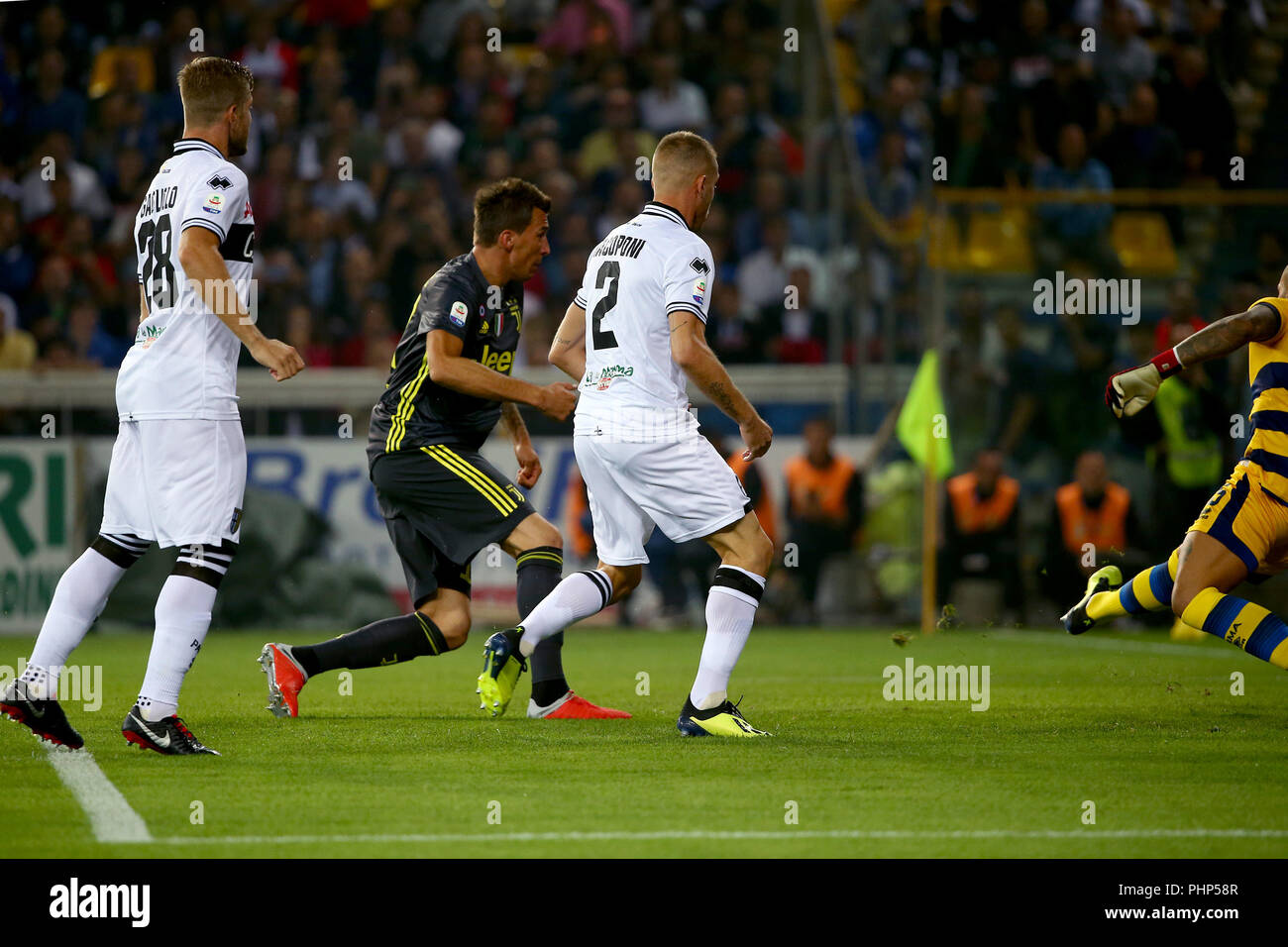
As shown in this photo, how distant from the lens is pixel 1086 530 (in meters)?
13.1

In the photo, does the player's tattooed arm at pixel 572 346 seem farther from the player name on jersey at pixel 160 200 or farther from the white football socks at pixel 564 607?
the player name on jersey at pixel 160 200

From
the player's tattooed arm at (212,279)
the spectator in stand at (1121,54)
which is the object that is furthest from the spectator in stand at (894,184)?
the player's tattooed arm at (212,279)

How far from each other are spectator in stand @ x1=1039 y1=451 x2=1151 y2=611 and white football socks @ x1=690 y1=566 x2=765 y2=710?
687 centimetres

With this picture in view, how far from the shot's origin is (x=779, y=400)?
14.4 meters

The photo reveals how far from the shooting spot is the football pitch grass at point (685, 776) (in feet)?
15.3

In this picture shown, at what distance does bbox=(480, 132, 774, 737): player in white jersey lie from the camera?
667 cm

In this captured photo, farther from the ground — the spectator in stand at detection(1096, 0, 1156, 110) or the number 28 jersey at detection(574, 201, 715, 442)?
the spectator in stand at detection(1096, 0, 1156, 110)

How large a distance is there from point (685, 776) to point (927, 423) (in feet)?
27.6

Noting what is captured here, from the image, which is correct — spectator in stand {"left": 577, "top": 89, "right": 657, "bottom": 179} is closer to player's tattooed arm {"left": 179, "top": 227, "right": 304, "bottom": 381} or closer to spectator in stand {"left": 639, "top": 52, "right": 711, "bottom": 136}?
spectator in stand {"left": 639, "top": 52, "right": 711, "bottom": 136}

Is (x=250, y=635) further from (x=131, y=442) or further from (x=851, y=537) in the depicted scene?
(x=131, y=442)

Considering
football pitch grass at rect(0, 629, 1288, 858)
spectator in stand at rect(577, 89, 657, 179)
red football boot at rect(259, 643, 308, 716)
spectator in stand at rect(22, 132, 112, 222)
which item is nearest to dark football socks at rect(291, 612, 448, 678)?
red football boot at rect(259, 643, 308, 716)

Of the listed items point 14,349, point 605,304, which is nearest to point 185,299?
point 605,304

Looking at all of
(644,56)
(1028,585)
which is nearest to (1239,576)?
(1028,585)

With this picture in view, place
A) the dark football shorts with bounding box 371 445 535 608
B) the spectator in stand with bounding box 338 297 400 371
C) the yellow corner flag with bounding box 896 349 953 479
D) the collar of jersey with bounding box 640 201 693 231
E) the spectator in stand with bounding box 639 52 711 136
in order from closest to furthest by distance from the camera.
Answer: the collar of jersey with bounding box 640 201 693 231 < the dark football shorts with bounding box 371 445 535 608 < the yellow corner flag with bounding box 896 349 953 479 < the spectator in stand with bounding box 338 297 400 371 < the spectator in stand with bounding box 639 52 711 136
